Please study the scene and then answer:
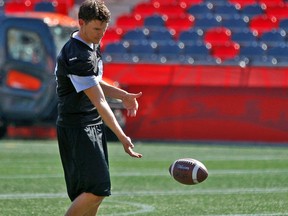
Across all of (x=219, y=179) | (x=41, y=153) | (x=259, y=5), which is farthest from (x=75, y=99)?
(x=259, y=5)

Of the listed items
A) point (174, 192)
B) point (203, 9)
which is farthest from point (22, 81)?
point (174, 192)

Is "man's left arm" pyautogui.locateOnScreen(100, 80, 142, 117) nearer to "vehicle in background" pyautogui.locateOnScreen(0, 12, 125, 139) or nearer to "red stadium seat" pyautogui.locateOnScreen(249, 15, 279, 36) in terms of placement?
"vehicle in background" pyautogui.locateOnScreen(0, 12, 125, 139)

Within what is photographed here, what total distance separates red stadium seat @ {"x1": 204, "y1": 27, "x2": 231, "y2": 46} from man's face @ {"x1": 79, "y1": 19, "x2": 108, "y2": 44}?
45.7ft

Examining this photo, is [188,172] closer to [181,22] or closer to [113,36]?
[113,36]

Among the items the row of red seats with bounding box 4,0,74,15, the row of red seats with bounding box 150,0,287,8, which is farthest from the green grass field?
the row of red seats with bounding box 4,0,74,15

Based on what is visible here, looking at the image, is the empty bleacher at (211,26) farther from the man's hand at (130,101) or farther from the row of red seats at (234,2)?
the man's hand at (130,101)

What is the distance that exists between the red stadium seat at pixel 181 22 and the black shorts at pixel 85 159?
15232 millimetres

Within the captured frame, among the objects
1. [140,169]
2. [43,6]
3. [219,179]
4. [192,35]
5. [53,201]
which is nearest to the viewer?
[53,201]

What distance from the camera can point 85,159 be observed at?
652cm

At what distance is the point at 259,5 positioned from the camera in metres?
22.1

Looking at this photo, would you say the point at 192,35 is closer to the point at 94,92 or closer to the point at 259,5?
the point at 259,5

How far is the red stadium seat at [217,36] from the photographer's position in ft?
67.1

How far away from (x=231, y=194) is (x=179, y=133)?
26.5ft

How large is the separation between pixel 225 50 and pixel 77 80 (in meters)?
13.6
